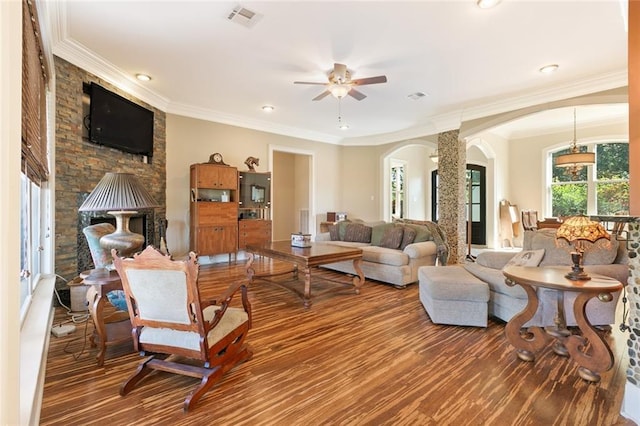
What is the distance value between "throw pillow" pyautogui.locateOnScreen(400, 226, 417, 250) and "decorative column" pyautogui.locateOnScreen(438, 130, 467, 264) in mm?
1598

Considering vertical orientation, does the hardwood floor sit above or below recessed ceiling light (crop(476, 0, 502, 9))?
below

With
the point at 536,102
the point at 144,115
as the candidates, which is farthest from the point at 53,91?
the point at 536,102

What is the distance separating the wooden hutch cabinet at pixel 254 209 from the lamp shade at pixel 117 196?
11.7ft

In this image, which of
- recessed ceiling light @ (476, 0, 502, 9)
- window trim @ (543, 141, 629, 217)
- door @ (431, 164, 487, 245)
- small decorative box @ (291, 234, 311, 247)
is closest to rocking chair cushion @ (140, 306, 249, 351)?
small decorative box @ (291, 234, 311, 247)

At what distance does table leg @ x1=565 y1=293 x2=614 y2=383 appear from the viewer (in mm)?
2037

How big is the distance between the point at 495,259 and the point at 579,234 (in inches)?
54.6

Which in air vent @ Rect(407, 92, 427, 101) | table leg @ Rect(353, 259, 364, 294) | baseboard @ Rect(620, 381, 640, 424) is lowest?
baseboard @ Rect(620, 381, 640, 424)

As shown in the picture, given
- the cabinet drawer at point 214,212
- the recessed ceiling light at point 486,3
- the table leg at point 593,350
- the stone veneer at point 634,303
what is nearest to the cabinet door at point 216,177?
the cabinet drawer at point 214,212

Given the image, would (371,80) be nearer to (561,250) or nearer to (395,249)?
(395,249)

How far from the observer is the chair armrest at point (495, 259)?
3.45m

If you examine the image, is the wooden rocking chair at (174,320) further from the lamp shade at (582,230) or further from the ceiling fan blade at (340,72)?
the ceiling fan blade at (340,72)

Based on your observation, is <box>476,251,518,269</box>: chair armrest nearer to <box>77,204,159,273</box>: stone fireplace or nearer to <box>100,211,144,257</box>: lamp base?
<box>100,211,144,257</box>: lamp base

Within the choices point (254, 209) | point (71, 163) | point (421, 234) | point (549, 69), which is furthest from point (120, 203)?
point (549, 69)

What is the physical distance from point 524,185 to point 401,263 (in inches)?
226
